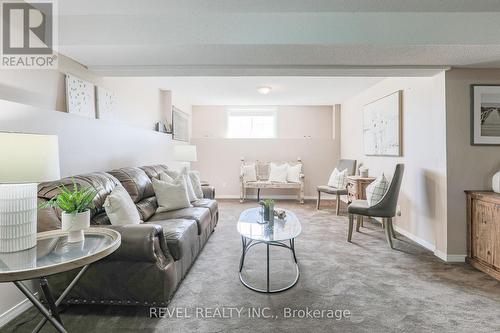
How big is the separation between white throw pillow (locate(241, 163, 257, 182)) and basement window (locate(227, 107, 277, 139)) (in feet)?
3.18

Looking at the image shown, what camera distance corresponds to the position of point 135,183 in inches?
112

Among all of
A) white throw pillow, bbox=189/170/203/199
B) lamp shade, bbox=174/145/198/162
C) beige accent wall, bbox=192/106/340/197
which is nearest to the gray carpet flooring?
white throw pillow, bbox=189/170/203/199

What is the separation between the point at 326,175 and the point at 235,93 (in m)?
3.02

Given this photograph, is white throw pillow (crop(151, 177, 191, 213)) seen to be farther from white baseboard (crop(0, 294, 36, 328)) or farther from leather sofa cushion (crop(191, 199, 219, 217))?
white baseboard (crop(0, 294, 36, 328))

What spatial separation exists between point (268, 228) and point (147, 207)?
53.8 inches

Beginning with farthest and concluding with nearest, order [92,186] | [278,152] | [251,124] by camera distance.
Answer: [251,124], [278,152], [92,186]

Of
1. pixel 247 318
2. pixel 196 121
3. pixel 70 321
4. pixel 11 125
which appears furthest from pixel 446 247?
pixel 196 121

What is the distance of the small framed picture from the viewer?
279cm

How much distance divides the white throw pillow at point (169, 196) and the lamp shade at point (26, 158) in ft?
5.65

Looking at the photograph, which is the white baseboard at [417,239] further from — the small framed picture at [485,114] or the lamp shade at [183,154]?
the lamp shade at [183,154]

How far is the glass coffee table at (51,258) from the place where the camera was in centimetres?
112

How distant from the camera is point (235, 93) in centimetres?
527

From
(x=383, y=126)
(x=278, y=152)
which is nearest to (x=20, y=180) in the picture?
(x=383, y=126)

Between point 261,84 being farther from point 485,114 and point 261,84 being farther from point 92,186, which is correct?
point 92,186
